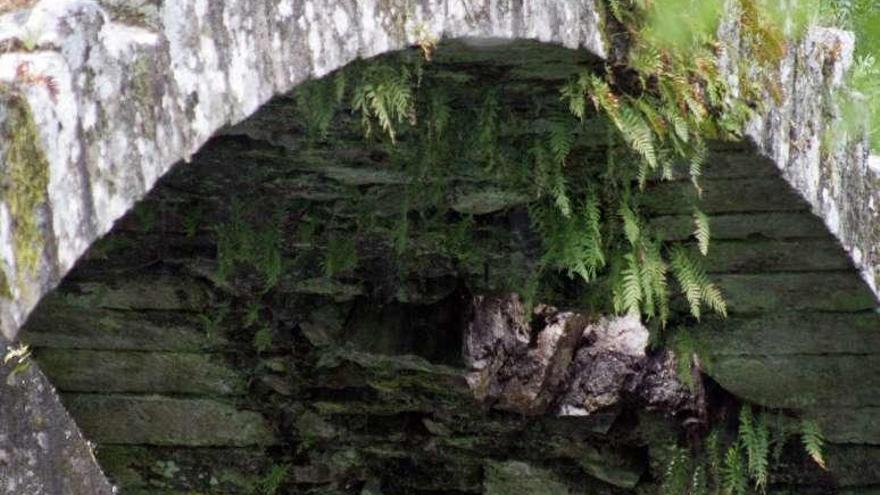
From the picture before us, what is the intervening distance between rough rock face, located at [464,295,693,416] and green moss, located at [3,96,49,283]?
8.47ft

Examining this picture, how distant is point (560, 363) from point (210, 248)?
45.3 inches

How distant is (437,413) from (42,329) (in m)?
1.27

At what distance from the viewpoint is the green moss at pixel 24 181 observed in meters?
2.39

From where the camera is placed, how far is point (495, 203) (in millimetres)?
4383

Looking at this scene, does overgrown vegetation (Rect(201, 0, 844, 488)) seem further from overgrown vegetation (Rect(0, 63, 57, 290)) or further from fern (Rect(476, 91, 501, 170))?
overgrown vegetation (Rect(0, 63, 57, 290))

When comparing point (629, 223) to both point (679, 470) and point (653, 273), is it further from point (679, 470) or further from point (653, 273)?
point (679, 470)

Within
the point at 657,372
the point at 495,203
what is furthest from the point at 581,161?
the point at 657,372

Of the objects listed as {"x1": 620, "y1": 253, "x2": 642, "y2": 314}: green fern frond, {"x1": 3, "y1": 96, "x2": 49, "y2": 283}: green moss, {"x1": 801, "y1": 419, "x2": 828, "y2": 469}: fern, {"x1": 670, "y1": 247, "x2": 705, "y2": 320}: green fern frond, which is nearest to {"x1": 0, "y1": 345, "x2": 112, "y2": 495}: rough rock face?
{"x1": 3, "y1": 96, "x2": 49, "y2": 283}: green moss

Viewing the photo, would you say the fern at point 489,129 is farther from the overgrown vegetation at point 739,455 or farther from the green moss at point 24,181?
the overgrown vegetation at point 739,455

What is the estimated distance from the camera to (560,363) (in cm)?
511

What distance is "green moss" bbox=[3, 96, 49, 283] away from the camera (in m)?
2.39

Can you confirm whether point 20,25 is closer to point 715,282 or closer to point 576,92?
point 576,92

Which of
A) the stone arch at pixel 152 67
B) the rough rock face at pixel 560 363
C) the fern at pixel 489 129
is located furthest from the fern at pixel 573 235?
the stone arch at pixel 152 67

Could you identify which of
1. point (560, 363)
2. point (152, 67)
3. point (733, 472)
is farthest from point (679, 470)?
point (152, 67)
